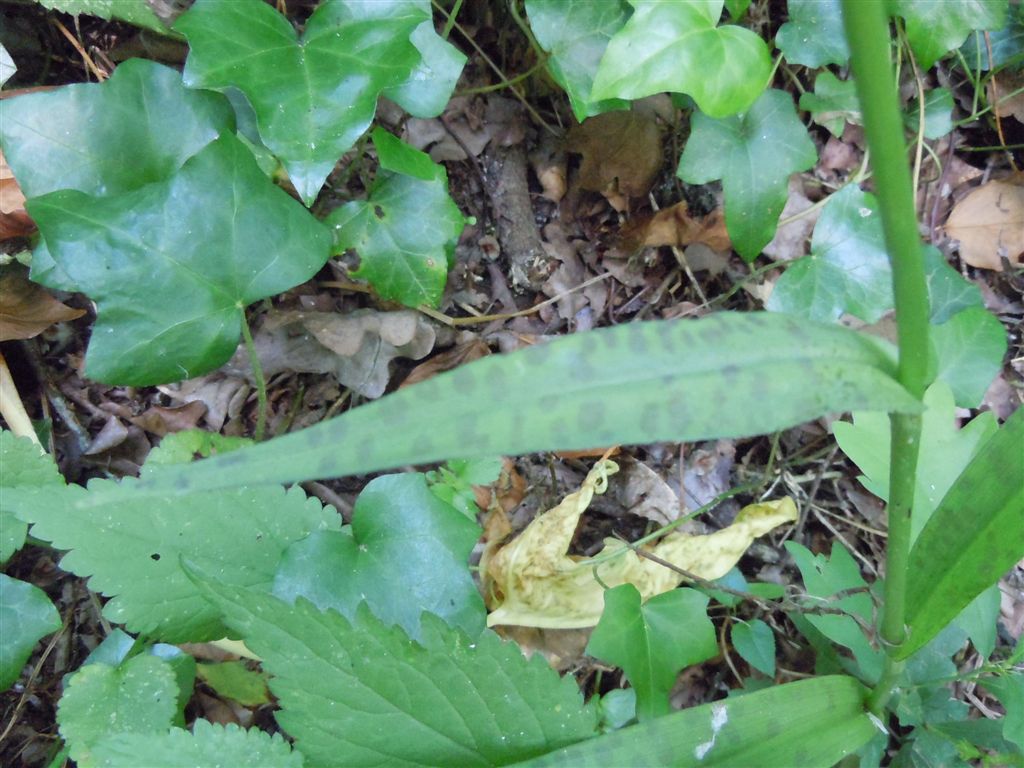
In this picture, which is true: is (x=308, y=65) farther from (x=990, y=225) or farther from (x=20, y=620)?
(x=990, y=225)

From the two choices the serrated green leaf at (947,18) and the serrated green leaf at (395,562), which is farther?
the serrated green leaf at (947,18)

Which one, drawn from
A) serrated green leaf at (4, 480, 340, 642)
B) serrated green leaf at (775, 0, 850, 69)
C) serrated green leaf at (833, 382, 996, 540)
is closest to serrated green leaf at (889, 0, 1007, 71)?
serrated green leaf at (775, 0, 850, 69)

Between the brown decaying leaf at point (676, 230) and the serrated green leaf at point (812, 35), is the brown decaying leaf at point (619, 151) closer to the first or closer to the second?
the brown decaying leaf at point (676, 230)

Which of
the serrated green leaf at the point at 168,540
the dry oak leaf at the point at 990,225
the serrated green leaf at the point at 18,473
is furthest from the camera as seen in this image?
the dry oak leaf at the point at 990,225

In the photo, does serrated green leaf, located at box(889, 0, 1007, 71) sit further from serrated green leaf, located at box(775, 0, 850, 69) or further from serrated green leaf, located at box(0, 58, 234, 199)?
serrated green leaf, located at box(0, 58, 234, 199)

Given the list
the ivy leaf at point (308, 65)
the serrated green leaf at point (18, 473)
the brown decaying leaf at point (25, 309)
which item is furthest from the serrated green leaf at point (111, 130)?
the serrated green leaf at point (18, 473)

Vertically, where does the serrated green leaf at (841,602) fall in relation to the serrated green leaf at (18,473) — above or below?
below
